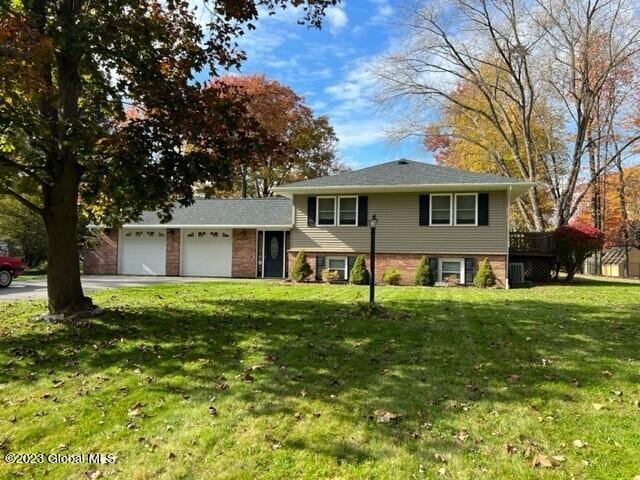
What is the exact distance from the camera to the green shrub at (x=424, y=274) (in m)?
16.1

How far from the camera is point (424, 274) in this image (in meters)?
16.1

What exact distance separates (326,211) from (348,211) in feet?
2.85

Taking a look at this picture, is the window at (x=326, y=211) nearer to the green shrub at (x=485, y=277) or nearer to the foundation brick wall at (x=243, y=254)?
the foundation brick wall at (x=243, y=254)

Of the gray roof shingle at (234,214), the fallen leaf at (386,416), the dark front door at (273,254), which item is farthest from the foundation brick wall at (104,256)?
the fallen leaf at (386,416)

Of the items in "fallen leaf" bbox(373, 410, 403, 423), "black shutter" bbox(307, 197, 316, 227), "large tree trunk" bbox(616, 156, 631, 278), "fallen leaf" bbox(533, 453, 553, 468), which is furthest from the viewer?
"large tree trunk" bbox(616, 156, 631, 278)

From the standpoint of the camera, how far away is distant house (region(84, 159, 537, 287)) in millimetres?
16266

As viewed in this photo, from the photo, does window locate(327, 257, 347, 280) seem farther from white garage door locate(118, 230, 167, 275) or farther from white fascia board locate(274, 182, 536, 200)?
white garage door locate(118, 230, 167, 275)

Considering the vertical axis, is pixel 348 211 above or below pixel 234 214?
below

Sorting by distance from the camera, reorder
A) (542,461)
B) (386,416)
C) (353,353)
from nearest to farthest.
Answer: (542,461) < (386,416) < (353,353)

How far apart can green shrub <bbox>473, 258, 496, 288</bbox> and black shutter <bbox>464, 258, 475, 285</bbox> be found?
1.60 ft

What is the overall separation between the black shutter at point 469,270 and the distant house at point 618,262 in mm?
18944

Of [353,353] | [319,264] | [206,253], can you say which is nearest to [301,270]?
[319,264]

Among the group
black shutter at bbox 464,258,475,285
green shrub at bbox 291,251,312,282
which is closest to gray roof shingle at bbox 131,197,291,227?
green shrub at bbox 291,251,312,282

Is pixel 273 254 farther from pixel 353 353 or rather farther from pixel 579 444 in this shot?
pixel 579 444
